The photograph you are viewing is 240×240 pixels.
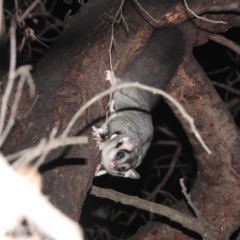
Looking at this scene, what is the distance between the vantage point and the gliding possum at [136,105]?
3049 mm

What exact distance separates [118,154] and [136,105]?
0.37 m

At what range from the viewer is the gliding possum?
10.0 feet

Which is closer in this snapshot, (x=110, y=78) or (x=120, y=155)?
(x=110, y=78)

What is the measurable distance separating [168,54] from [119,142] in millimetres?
637

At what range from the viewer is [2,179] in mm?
1486

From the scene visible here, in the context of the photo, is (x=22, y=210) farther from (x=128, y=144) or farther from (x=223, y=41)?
(x=223, y=41)

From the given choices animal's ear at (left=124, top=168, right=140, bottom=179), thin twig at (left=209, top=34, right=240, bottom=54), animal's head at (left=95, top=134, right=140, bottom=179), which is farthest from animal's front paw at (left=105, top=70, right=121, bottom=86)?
animal's ear at (left=124, top=168, right=140, bottom=179)

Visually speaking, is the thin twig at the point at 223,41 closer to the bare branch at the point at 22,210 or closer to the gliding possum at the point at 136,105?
the gliding possum at the point at 136,105

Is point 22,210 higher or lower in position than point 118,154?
higher

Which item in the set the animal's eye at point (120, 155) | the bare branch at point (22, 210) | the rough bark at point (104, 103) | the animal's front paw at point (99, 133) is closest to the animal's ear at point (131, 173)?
the animal's eye at point (120, 155)

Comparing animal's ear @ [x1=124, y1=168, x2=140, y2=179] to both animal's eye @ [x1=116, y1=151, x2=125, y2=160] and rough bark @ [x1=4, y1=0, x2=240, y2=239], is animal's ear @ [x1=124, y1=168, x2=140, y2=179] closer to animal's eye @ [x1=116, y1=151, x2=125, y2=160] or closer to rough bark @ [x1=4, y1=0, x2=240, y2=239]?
animal's eye @ [x1=116, y1=151, x2=125, y2=160]

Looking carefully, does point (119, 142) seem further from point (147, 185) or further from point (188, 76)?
point (147, 185)

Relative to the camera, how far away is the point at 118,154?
3332 mm

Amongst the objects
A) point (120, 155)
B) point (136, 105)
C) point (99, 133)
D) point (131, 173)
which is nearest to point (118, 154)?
point (120, 155)
